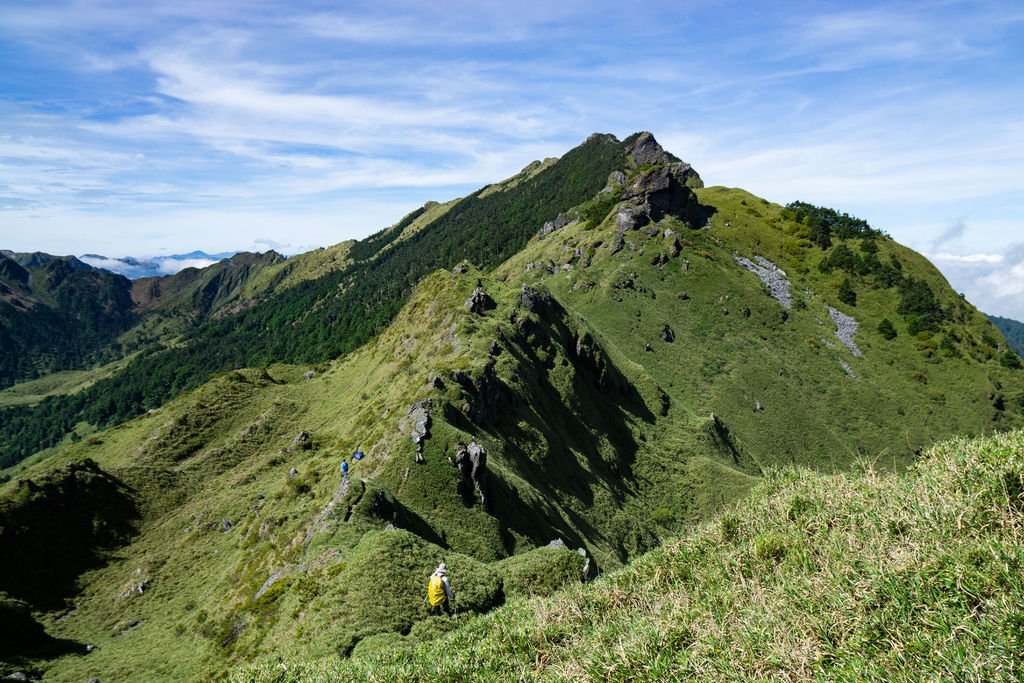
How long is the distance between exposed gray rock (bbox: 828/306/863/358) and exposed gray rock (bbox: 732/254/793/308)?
12.6 meters

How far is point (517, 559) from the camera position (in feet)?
104

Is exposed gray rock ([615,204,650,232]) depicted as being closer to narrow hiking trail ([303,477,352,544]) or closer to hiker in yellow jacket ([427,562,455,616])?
narrow hiking trail ([303,477,352,544])

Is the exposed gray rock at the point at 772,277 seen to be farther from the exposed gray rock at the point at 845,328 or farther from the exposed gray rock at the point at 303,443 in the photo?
the exposed gray rock at the point at 303,443

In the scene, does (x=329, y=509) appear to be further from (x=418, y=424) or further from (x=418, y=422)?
(x=418, y=422)

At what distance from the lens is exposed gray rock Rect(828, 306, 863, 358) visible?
5251 inches

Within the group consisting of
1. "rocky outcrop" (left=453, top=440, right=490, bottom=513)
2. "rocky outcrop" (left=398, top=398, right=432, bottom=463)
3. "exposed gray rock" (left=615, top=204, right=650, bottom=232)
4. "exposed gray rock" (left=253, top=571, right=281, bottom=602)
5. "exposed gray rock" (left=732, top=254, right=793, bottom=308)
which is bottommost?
"exposed gray rock" (left=253, top=571, right=281, bottom=602)

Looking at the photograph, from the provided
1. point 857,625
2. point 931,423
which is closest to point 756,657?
point 857,625

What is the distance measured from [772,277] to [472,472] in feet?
460

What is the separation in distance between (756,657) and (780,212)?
21253cm

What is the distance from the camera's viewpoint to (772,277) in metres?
152

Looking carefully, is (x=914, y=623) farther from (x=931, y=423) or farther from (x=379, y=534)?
(x=931, y=423)

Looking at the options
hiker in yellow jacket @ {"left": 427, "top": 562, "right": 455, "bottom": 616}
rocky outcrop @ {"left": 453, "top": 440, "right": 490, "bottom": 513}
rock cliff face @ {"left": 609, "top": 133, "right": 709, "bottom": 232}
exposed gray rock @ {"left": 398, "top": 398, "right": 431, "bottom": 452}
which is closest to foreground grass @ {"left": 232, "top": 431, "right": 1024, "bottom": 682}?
hiker in yellow jacket @ {"left": 427, "top": 562, "right": 455, "bottom": 616}

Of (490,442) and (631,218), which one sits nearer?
(490,442)

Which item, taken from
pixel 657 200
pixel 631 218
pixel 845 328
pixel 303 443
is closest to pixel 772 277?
pixel 845 328
